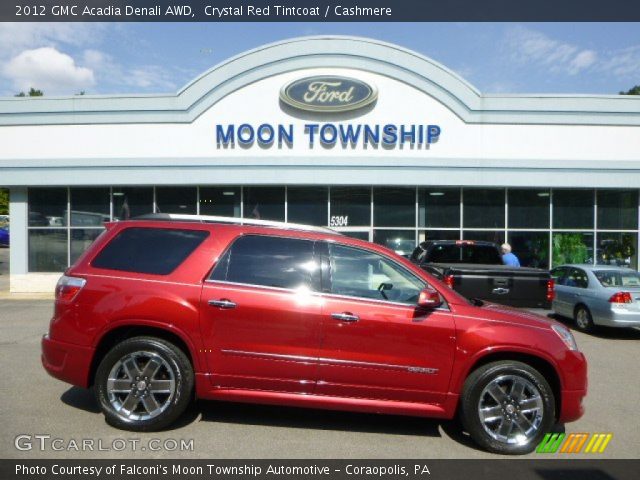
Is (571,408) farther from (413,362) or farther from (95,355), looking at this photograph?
(95,355)

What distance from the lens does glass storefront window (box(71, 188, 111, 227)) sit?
51.9 ft

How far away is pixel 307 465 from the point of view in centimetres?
381

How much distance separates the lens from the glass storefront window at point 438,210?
1512 centimetres

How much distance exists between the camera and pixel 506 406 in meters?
4.25

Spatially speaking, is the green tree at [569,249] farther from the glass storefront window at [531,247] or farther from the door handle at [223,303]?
the door handle at [223,303]

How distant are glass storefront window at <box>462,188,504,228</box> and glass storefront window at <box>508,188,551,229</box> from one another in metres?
0.33

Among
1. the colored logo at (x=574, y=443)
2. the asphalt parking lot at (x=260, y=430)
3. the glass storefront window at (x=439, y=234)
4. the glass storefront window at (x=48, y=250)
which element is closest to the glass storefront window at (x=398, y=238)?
the glass storefront window at (x=439, y=234)

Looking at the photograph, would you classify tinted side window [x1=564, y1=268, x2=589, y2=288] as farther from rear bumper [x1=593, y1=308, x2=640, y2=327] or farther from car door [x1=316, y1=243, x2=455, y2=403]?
car door [x1=316, y1=243, x2=455, y2=403]

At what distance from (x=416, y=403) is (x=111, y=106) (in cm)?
1397

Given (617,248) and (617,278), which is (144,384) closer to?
(617,278)

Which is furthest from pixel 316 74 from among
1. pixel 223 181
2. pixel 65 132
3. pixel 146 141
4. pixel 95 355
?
pixel 95 355

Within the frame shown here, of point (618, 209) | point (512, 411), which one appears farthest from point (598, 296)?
point (618, 209)
